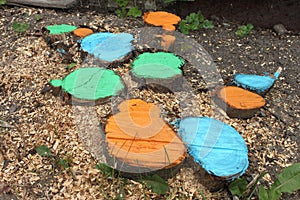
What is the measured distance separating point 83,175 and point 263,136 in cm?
96

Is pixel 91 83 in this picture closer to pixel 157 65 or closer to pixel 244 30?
pixel 157 65

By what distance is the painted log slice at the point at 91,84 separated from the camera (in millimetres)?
2053

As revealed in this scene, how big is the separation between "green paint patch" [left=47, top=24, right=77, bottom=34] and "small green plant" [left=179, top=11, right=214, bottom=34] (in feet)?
2.57

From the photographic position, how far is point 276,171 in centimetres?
194

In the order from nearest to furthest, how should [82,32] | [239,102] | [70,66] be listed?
[239,102] → [70,66] → [82,32]

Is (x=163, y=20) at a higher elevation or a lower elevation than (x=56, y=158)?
higher

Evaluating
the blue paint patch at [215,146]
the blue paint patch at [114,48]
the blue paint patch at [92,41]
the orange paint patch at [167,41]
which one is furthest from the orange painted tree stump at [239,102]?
the blue paint patch at [92,41]

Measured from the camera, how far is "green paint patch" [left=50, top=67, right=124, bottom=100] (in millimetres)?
2061

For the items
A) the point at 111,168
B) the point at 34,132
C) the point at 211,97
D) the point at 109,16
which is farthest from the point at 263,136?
the point at 109,16

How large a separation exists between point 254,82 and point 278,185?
28.8 inches

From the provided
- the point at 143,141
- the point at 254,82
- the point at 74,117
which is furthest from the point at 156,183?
the point at 254,82

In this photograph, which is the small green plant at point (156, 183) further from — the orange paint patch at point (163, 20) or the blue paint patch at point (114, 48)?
the orange paint patch at point (163, 20)

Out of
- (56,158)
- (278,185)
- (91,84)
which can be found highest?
(91,84)

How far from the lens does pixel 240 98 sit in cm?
212
